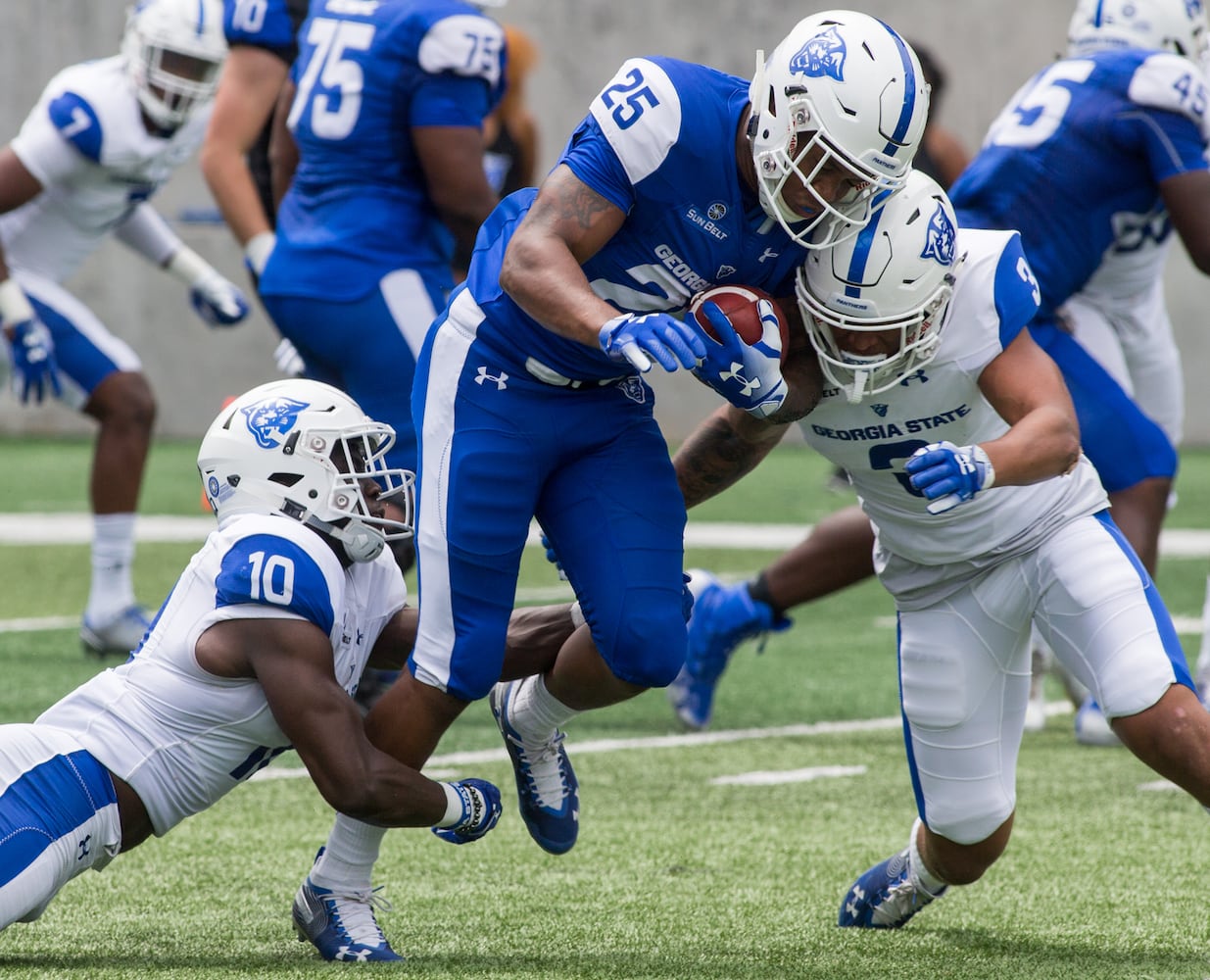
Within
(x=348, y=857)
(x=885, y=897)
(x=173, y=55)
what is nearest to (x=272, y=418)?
(x=348, y=857)

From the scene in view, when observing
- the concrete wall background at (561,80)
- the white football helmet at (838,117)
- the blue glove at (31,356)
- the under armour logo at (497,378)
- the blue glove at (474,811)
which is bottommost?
the concrete wall background at (561,80)

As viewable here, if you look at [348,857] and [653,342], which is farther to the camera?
[348,857]

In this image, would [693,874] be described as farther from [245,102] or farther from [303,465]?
[245,102]

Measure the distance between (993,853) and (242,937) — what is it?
1270 mm

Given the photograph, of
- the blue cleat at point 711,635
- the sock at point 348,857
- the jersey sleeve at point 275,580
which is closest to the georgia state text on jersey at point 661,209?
the jersey sleeve at point 275,580

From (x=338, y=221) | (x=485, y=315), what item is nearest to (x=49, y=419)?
(x=338, y=221)

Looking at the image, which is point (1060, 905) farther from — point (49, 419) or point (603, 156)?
point (49, 419)

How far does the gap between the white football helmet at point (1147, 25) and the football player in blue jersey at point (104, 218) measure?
2691 millimetres

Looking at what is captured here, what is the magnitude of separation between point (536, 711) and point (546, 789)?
140 mm

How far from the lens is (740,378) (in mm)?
2844

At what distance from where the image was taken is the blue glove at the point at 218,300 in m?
6.25

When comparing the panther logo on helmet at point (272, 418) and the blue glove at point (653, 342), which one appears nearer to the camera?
the blue glove at point (653, 342)

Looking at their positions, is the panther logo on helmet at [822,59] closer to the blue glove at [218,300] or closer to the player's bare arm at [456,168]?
the player's bare arm at [456,168]

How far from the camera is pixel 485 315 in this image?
3.19 metres
